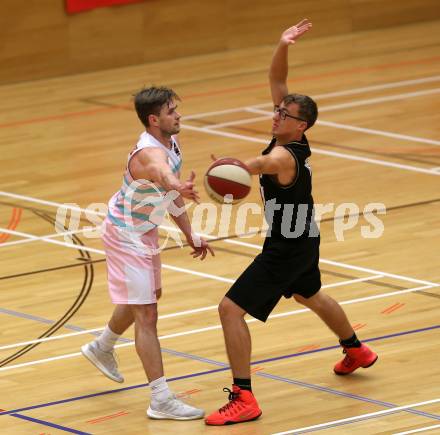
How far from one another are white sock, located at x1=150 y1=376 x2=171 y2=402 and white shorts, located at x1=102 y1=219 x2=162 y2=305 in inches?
18.7

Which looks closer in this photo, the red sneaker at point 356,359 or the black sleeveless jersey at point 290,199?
the black sleeveless jersey at point 290,199

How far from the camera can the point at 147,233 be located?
8.05 meters

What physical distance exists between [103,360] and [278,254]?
4.52 ft

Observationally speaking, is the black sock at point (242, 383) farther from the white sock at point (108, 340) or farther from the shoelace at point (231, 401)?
the white sock at point (108, 340)

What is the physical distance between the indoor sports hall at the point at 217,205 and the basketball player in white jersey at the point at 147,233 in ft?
0.93

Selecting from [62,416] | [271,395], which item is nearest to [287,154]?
[271,395]

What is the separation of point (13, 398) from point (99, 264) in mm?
2957

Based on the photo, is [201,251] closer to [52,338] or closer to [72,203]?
[52,338]

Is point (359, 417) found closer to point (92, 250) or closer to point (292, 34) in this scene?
point (292, 34)

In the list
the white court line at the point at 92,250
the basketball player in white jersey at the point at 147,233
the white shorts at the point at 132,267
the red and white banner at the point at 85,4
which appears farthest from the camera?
the red and white banner at the point at 85,4

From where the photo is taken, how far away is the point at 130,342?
368 inches

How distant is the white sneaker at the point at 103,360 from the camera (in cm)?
848

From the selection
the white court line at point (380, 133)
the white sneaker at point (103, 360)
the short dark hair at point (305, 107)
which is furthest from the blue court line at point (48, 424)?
the white court line at point (380, 133)

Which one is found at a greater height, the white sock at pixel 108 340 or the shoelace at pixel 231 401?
the white sock at pixel 108 340
